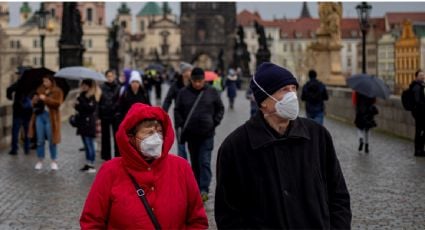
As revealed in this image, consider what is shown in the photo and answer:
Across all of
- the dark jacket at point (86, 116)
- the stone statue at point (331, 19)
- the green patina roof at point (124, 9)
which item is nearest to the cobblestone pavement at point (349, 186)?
the dark jacket at point (86, 116)

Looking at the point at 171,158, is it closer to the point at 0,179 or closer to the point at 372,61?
the point at 0,179

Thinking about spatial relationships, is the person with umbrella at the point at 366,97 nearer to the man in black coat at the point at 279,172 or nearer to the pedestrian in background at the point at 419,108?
the pedestrian in background at the point at 419,108

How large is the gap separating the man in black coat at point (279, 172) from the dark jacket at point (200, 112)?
20.2ft

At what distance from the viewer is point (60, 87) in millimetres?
14891

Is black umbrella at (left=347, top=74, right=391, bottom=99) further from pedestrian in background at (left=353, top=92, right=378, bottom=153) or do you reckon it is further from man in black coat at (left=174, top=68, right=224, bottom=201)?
man in black coat at (left=174, top=68, right=224, bottom=201)

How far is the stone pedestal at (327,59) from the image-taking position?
1300 inches

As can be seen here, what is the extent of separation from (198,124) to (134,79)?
263 centimetres

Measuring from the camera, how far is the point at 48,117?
14.2m

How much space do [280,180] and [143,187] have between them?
2.56ft

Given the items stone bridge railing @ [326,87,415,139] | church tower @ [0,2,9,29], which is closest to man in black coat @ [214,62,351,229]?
stone bridge railing @ [326,87,415,139]

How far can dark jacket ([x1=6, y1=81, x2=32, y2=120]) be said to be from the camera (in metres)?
16.7

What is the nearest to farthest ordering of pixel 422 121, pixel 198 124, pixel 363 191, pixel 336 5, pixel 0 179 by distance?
pixel 198 124, pixel 363 191, pixel 0 179, pixel 422 121, pixel 336 5

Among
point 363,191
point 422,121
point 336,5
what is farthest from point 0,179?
point 336,5

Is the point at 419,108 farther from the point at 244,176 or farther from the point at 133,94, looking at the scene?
the point at 244,176
